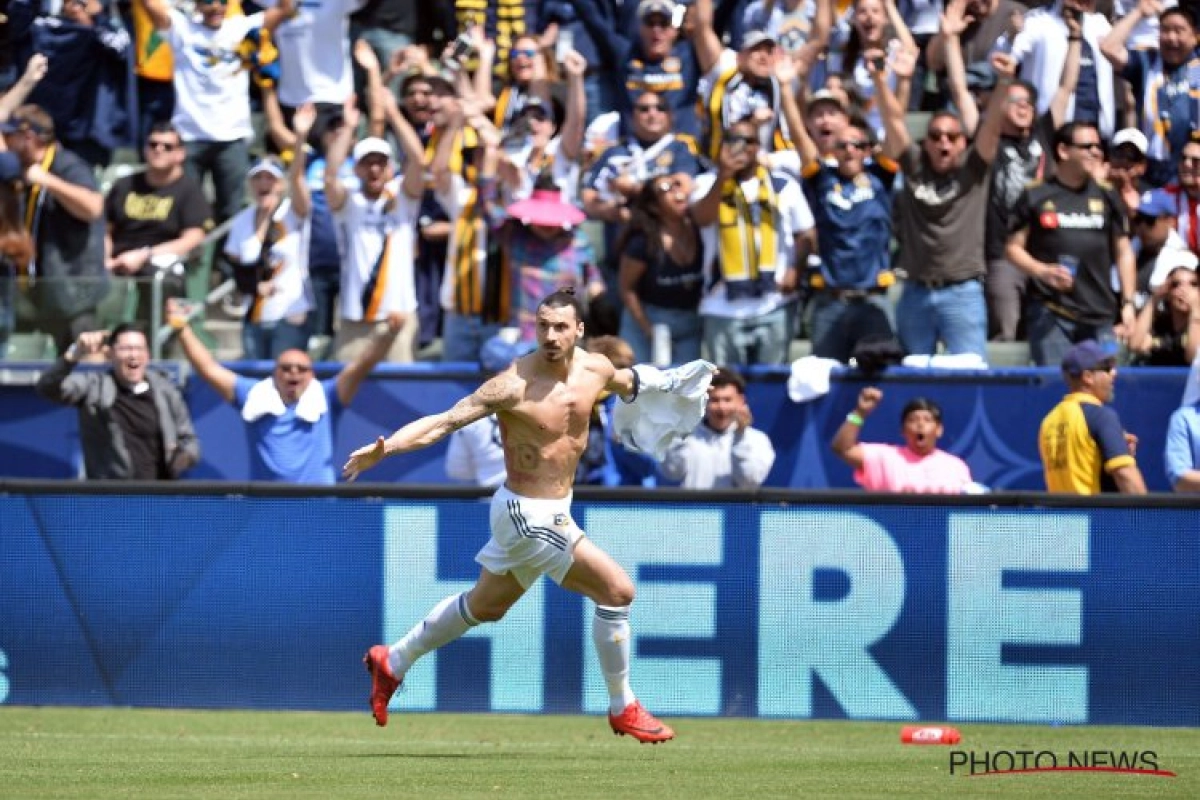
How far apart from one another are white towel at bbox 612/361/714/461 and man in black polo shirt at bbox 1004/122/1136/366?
4.46 meters

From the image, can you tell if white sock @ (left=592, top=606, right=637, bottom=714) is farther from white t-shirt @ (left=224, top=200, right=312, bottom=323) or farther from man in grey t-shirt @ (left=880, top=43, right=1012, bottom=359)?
white t-shirt @ (left=224, top=200, right=312, bottom=323)

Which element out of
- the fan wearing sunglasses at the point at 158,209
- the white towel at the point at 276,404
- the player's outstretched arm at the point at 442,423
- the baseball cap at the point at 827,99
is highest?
the baseball cap at the point at 827,99

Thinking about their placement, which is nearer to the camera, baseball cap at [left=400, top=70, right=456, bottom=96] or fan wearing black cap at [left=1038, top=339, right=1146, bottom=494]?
fan wearing black cap at [left=1038, top=339, right=1146, bottom=494]

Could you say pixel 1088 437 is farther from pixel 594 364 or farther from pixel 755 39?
pixel 755 39

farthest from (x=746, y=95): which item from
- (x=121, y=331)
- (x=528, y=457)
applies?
(x=528, y=457)

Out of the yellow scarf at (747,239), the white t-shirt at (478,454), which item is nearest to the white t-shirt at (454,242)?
the white t-shirt at (478,454)

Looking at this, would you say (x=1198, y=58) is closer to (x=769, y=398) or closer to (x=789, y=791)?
(x=769, y=398)

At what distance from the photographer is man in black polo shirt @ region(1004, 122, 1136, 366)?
15.3 metres

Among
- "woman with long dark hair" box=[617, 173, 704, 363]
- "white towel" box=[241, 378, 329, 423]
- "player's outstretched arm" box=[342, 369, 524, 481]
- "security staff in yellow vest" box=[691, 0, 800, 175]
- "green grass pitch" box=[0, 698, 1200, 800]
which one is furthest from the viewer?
"security staff in yellow vest" box=[691, 0, 800, 175]

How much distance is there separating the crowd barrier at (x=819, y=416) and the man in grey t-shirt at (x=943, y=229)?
451mm

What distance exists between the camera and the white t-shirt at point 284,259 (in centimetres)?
1591

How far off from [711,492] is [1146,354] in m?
3.86

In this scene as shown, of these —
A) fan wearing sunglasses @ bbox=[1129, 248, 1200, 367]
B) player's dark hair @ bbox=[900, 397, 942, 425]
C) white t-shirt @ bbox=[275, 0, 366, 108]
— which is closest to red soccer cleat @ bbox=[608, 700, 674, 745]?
player's dark hair @ bbox=[900, 397, 942, 425]

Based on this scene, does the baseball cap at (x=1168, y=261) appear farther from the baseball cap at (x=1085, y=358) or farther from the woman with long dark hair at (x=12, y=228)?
the woman with long dark hair at (x=12, y=228)
